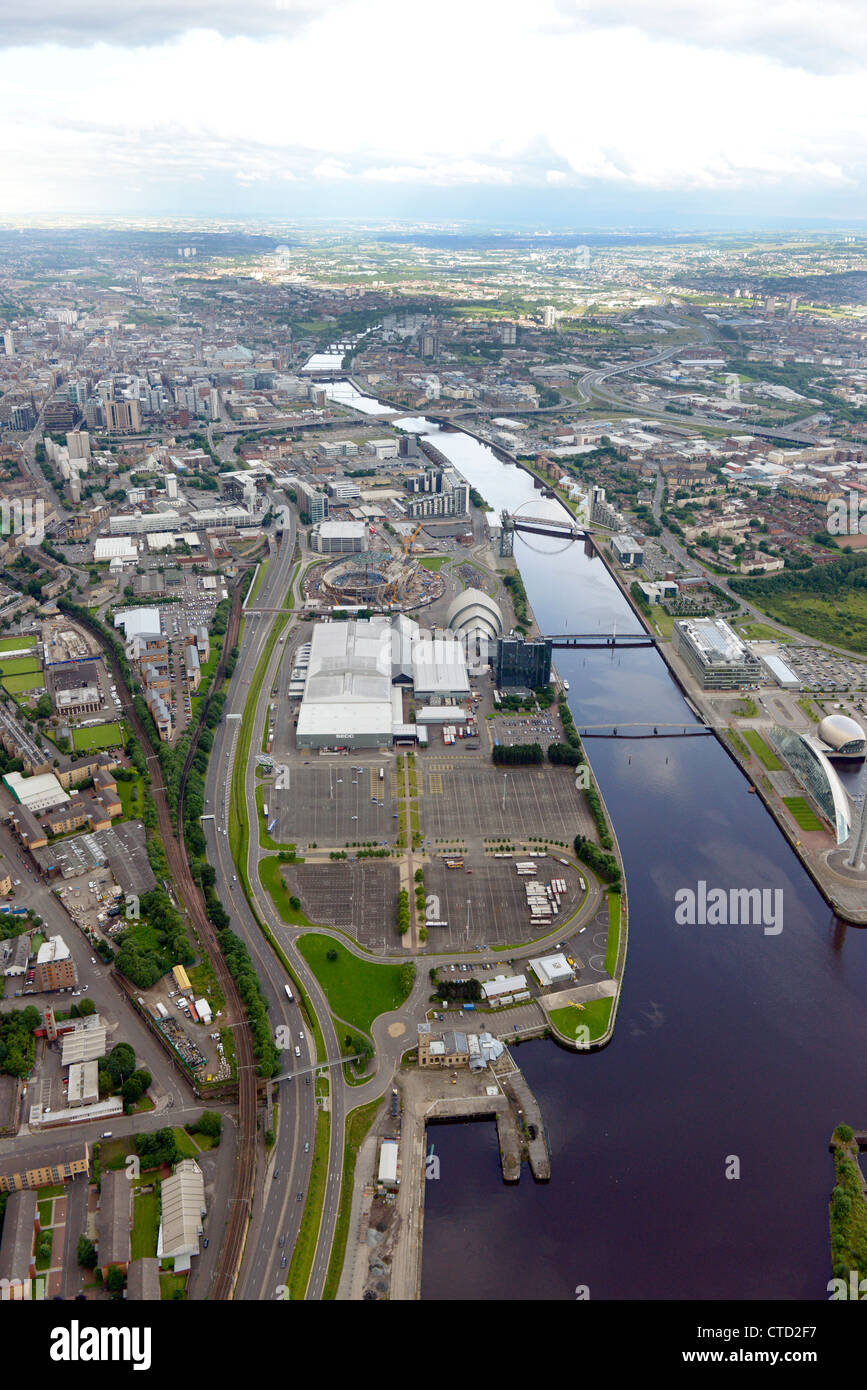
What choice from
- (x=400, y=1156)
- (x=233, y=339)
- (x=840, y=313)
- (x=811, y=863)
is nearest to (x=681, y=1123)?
(x=400, y=1156)

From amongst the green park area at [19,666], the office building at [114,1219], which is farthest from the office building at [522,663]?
the office building at [114,1219]

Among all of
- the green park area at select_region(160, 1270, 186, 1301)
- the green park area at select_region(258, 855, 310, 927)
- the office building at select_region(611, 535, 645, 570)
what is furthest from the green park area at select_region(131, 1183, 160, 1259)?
the office building at select_region(611, 535, 645, 570)

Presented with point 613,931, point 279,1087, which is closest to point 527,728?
point 613,931

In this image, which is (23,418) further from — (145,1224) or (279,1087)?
(145,1224)

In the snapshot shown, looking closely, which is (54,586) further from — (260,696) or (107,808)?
(107,808)

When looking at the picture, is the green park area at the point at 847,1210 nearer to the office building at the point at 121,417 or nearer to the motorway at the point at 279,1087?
the motorway at the point at 279,1087

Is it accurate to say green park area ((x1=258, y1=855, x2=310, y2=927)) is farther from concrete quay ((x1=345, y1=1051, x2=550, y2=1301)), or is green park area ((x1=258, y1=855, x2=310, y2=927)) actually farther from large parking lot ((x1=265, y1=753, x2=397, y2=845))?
concrete quay ((x1=345, y1=1051, x2=550, y2=1301))
